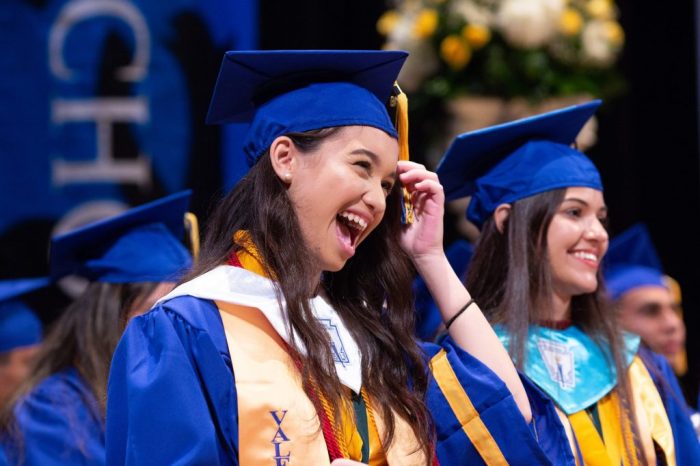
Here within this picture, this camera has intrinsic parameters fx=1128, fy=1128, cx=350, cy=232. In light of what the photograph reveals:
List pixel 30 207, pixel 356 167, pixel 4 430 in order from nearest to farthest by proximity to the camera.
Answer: pixel 356 167, pixel 4 430, pixel 30 207

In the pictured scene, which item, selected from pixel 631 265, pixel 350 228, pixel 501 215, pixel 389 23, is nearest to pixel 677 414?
pixel 501 215

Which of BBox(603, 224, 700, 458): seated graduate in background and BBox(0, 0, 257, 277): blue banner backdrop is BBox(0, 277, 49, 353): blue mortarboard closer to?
BBox(0, 0, 257, 277): blue banner backdrop

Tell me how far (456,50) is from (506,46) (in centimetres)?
22

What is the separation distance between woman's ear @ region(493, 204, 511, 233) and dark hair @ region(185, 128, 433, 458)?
608mm

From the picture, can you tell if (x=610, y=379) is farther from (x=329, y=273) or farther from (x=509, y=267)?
(x=329, y=273)

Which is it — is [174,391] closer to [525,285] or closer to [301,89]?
[301,89]

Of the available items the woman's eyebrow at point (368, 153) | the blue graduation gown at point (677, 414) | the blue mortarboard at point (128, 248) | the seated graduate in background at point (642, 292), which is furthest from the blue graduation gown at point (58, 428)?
the seated graduate in background at point (642, 292)

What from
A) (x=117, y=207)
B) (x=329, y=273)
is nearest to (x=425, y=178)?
(x=329, y=273)

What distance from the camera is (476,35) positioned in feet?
15.0

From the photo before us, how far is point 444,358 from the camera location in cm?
259

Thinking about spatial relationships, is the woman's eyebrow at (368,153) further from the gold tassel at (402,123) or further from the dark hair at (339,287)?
the gold tassel at (402,123)

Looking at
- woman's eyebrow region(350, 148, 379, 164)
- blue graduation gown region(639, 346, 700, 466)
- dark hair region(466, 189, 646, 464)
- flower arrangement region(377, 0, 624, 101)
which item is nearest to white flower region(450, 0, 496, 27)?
flower arrangement region(377, 0, 624, 101)

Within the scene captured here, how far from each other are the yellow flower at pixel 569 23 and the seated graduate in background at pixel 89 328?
6.17 feet

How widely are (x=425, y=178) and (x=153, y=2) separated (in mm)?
2215
